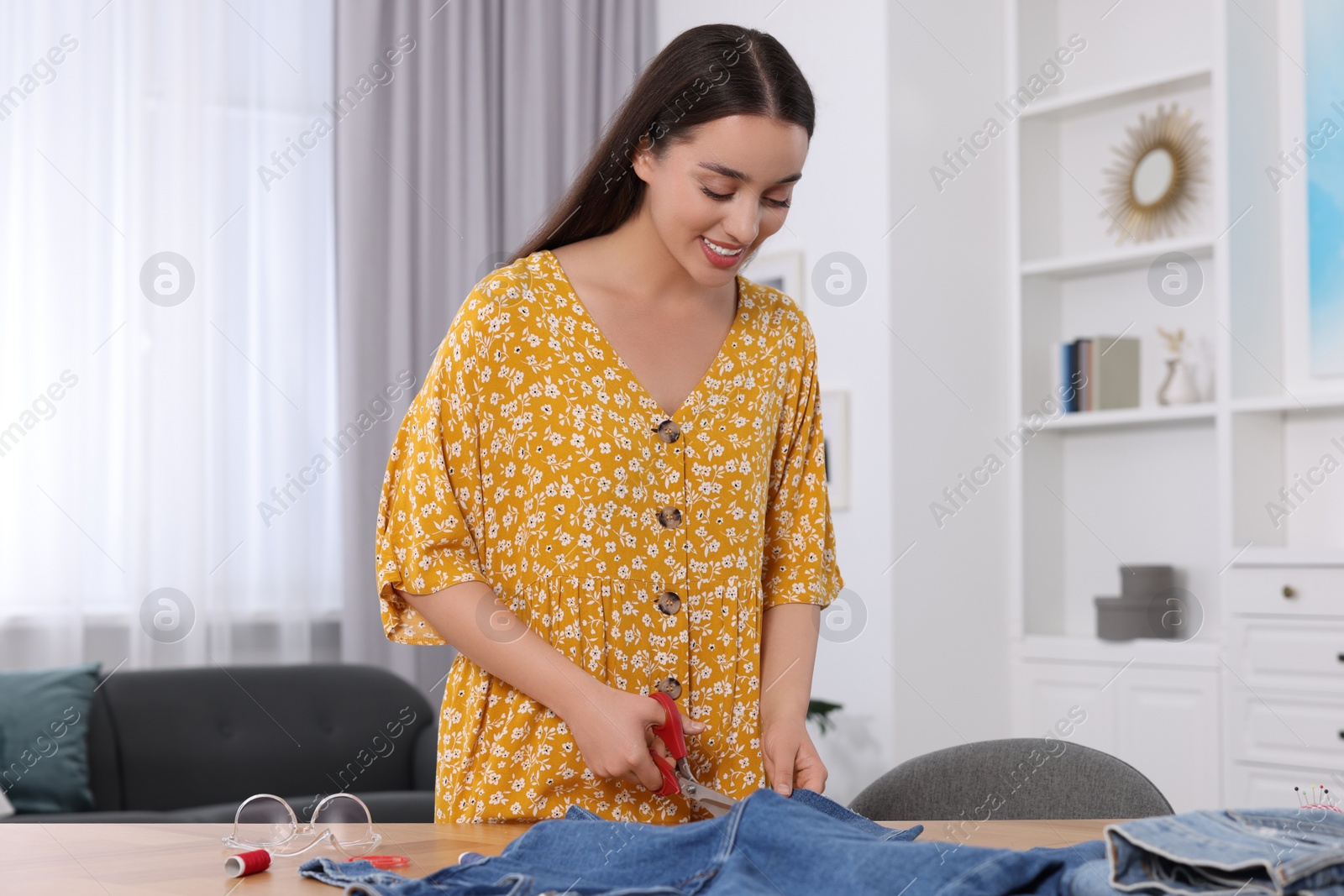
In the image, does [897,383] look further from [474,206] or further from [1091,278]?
[474,206]

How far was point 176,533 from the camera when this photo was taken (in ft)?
12.4

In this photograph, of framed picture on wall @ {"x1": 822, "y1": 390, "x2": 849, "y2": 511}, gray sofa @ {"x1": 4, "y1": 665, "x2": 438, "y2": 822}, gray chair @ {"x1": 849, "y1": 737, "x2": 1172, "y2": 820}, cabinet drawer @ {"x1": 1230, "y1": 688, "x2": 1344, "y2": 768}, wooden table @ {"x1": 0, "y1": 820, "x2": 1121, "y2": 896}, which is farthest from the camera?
framed picture on wall @ {"x1": 822, "y1": 390, "x2": 849, "y2": 511}

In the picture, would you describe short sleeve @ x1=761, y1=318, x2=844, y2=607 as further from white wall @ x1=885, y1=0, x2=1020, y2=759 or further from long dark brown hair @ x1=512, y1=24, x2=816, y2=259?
white wall @ x1=885, y1=0, x2=1020, y2=759

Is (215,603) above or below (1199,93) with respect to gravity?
below

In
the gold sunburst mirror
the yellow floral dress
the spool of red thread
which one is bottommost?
the spool of red thread

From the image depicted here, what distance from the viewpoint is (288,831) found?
102cm

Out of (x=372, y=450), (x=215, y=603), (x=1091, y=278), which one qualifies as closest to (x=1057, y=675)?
(x=1091, y=278)

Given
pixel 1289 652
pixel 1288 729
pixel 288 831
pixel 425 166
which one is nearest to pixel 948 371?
pixel 1289 652

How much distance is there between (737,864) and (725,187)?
64cm

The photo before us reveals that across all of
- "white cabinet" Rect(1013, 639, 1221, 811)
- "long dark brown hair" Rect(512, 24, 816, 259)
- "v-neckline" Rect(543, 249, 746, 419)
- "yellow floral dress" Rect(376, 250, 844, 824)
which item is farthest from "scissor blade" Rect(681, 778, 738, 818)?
"white cabinet" Rect(1013, 639, 1221, 811)

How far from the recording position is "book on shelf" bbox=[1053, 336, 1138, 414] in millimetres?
3713

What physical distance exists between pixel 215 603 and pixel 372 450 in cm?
68

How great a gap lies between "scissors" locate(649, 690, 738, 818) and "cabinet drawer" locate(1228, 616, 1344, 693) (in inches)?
93.1

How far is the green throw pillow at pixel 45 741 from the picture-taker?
3061 mm
